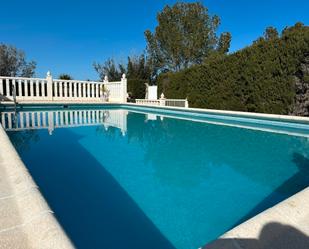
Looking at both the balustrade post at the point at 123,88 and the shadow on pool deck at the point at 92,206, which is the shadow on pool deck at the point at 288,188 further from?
the balustrade post at the point at 123,88

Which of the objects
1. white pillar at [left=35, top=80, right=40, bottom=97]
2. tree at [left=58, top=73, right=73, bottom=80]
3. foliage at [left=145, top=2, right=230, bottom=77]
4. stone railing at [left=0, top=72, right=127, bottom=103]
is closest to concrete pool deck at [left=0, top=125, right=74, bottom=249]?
stone railing at [left=0, top=72, right=127, bottom=103]

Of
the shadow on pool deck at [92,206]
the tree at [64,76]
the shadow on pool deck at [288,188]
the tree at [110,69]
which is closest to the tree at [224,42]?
the tree at [110,69]

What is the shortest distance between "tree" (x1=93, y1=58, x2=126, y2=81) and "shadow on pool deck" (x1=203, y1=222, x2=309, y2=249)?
21.0 m

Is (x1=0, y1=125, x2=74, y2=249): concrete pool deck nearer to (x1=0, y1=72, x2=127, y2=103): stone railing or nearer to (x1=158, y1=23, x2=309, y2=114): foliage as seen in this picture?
(x1=158, y1=23, x2=309, y2=114): foliage

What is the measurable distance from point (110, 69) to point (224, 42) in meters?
11.1

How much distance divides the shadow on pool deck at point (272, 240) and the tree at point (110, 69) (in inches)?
828

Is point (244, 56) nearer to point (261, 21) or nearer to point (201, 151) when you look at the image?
point (201, 151)

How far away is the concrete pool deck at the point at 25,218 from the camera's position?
137 centimetres

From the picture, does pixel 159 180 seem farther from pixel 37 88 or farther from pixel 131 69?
pixel 131 69

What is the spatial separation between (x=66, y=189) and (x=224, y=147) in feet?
10.6

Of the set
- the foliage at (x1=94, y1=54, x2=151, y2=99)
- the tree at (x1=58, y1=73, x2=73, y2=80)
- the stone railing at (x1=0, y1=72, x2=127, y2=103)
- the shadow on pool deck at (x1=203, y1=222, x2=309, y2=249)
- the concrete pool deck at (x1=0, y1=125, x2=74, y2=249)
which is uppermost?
the foliage at (x1=94, y1=54, x2=151, y2=99)

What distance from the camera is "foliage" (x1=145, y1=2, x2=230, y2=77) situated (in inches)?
910

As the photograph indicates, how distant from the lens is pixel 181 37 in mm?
23266

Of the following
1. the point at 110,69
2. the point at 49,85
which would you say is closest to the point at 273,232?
the point at 49,85
